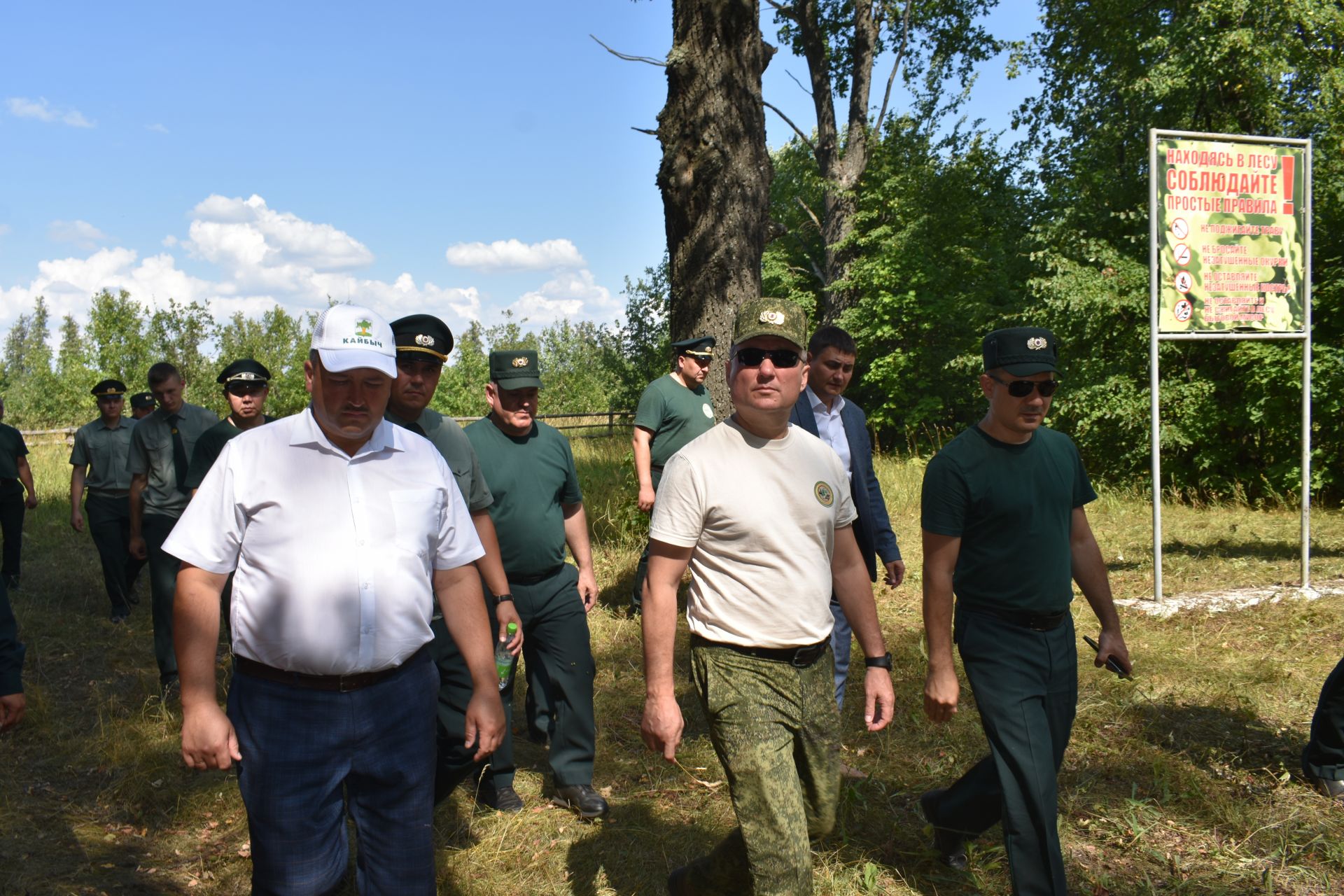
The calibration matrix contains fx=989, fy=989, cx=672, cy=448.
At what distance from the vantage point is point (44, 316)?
12381cm

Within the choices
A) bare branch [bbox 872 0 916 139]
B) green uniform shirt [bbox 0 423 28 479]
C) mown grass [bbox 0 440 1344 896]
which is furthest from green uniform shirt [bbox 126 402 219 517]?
bare branch [bbox 872 0 916 139]

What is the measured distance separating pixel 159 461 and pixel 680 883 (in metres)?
5.27

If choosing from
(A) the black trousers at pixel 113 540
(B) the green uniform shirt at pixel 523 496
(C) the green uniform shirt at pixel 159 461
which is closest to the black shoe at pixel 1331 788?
(B) the green uniform shirt at pixel 523 496

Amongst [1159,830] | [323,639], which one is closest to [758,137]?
[1159,830]

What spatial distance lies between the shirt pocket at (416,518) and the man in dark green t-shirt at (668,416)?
4.24 m

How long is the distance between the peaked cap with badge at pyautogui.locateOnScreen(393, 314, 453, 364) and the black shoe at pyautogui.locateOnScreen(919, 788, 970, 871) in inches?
100

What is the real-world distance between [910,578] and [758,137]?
168 inches

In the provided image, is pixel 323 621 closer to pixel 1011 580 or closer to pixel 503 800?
pixel 1011 580

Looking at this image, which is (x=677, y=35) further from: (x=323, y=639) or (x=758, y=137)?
(x=323, y=639)

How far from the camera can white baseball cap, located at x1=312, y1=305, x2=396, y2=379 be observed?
249cm

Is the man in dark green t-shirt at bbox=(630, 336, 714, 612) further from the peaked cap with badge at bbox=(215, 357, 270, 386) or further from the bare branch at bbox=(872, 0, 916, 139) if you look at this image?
the bare branch at bbox=(872, 0, 916, 139)

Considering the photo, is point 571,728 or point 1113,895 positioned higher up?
point 571,728

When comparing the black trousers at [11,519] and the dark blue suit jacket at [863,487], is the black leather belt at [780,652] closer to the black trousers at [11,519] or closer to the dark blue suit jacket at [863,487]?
the dark blue suit jacket at [863,487]

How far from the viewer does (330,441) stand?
101 inches
